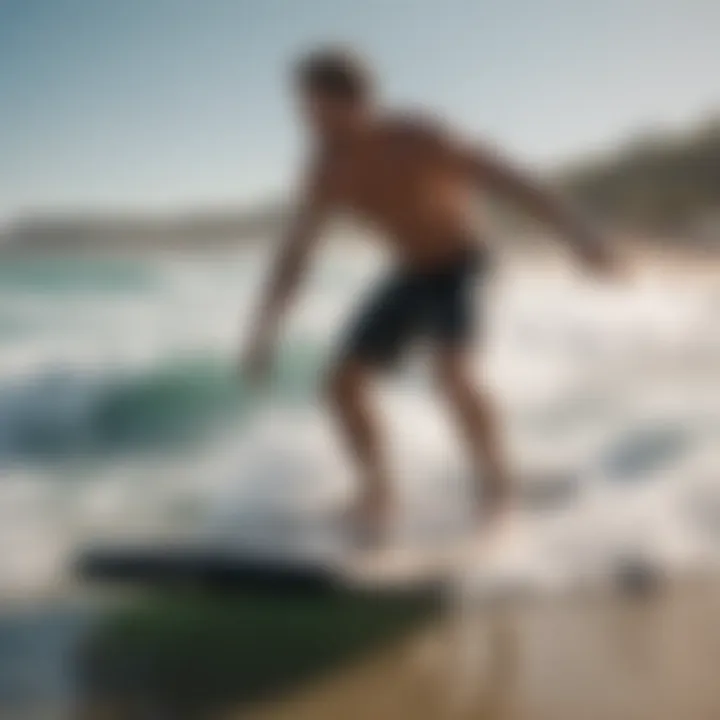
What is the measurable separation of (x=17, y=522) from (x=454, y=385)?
16.6 inches

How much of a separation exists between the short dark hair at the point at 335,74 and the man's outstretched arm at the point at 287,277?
0.27ft

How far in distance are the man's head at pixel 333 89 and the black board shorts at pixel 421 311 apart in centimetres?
15

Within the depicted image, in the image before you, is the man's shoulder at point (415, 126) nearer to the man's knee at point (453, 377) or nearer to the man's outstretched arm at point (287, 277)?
the man's outstretched arm at point (287, 277)

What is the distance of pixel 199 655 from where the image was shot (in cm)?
105

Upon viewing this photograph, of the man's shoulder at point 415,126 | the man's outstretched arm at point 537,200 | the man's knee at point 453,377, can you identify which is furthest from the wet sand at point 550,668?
the man's shoulder at point 415,126

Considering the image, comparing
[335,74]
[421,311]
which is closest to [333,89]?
[335,74]

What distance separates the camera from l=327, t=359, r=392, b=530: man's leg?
1.07m

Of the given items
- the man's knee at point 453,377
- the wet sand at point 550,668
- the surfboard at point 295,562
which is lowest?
the wet sand at point 550,668

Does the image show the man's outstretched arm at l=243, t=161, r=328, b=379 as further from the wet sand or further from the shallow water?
the wet sand

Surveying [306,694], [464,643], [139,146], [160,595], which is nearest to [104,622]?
[160,595]

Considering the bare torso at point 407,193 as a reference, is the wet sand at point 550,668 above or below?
below

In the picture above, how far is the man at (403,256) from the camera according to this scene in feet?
3.54

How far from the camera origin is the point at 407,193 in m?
1.08

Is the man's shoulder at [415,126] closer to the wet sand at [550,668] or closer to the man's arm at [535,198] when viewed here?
the man's arm at [535,198]
